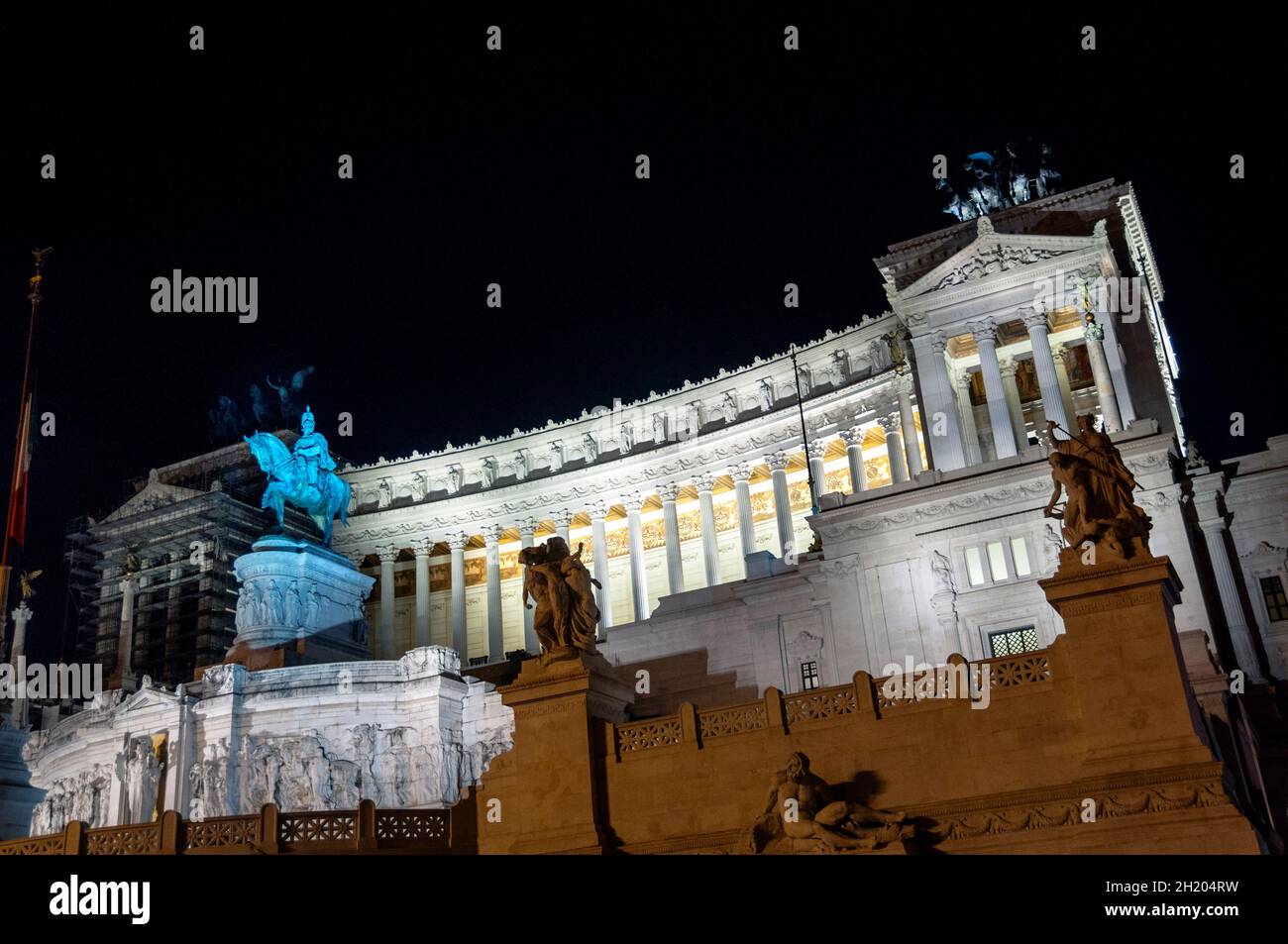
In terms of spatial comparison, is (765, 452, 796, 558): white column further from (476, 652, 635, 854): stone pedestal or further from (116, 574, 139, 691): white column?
(476, 652, 635, 854): stone pedestal

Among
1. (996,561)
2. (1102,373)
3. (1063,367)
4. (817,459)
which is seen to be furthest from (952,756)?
(817,459)

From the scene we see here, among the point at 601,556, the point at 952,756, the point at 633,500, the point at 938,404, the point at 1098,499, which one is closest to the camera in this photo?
the point at 952,756

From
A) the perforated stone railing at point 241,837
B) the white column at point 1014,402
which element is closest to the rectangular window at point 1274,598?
the white column at point 1014,402

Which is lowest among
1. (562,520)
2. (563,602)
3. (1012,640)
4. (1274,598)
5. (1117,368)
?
(563,602)

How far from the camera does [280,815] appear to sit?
22.9 m

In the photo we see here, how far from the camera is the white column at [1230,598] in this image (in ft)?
127

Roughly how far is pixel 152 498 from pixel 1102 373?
58.4 m

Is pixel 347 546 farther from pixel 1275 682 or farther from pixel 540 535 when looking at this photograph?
pixel 1275 682

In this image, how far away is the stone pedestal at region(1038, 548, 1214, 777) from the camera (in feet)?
65.2

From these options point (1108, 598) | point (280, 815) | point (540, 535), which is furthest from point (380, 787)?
point (540, 535)

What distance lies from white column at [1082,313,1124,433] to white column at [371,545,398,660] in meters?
46.0

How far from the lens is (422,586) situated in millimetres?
76625

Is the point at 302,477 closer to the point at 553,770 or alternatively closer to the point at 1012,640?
the point at 1012,640
